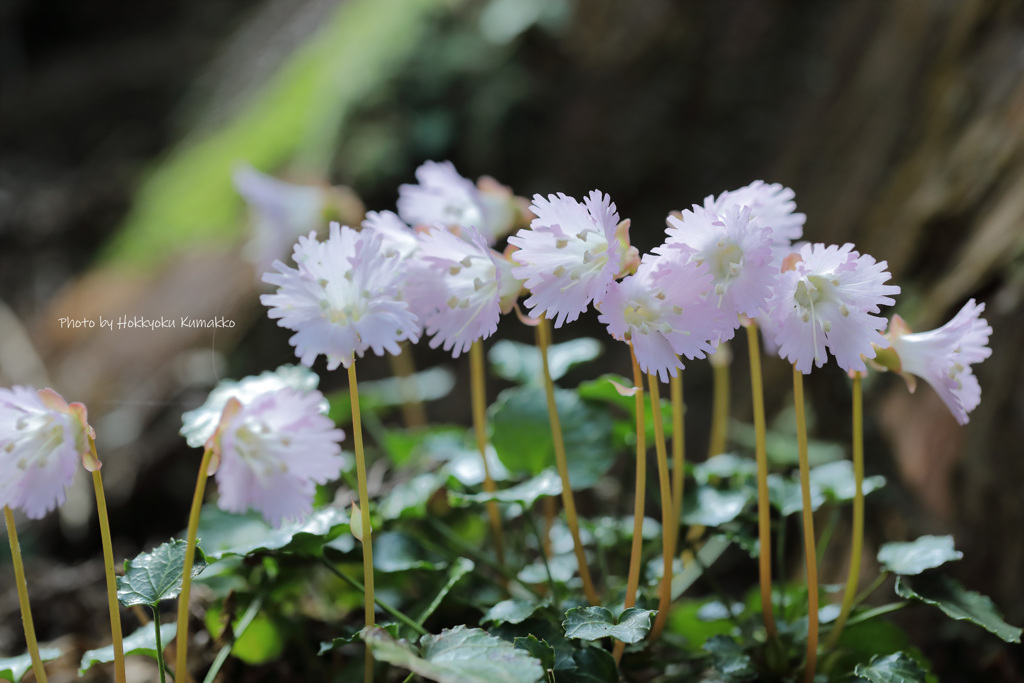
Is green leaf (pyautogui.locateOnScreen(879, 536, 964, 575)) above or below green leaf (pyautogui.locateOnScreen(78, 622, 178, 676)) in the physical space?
above

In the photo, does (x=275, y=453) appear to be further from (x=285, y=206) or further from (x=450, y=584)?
(x=285, y=206)

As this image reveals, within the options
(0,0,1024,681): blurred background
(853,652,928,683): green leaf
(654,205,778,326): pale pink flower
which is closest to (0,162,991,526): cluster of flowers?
(654,205,778,326): pale pink flower

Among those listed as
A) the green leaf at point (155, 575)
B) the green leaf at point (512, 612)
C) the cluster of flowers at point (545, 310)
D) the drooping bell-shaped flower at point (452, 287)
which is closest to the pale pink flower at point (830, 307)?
the cluster of flowers at point (545, 310)

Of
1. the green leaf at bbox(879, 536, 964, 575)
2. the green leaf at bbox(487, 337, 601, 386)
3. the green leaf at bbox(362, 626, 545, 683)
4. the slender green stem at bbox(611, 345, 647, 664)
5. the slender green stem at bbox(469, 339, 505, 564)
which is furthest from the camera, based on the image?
the green leaf at bbox(487, 337, 601, 386)

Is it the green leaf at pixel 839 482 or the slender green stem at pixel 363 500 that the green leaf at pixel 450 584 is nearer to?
the slender green stem at pixel 363 500

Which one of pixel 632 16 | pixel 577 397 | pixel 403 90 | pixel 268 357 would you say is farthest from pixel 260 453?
pixel 632 16

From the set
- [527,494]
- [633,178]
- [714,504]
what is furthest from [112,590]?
[633,178]

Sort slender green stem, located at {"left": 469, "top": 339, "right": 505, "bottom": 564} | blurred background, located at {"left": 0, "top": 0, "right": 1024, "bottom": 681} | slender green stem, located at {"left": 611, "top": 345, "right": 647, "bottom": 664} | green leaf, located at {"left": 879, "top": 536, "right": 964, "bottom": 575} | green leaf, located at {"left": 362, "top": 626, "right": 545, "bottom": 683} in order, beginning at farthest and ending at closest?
blurred background, located at {"left": 0, "top": 0, "right": 1024, "bottom": 681}, slender green stem, located at {"left": 469, "top": 339, "right": 505, "bottom": 564}, green leaf, located at {"left": 879, "top": 536, "right": 964, "bottom": 575}, slender green stem, located at {"left": 611, "top": 345, "right": 647, "bottom": 664}, green leaf, located at {"left": 362, "top": 626, "right": 545, "bottom": 683}

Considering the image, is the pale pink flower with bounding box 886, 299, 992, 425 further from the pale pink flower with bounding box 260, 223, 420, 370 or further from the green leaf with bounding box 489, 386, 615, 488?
the pale pink flower with bounding box 260, 223, 420, 370
